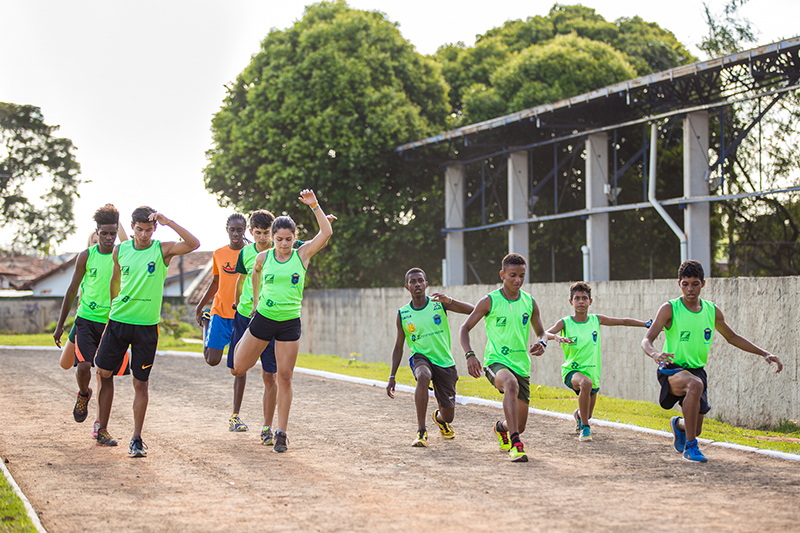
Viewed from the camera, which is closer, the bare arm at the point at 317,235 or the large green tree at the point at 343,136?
the bare arm at the point at 317,235

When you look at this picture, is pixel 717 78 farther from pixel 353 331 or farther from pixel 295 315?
pixel 295 315

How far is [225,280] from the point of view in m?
8.84

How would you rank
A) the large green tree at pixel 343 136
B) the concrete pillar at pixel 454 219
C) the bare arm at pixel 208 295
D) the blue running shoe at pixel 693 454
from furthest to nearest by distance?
1. the concrete pillar at pixel 454 219
2. the large green tree at pixel 343 136
3. the bare arm at pixel 208 295
4. the blue running shoe at pixel 693 454

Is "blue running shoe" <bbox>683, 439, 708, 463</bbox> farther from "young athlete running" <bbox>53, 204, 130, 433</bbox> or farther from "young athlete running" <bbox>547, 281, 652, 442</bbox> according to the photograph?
"young athlete running" <bbox>53, 204, 130, 433</bbox>

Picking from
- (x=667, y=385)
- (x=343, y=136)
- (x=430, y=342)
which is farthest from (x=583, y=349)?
(x=343, y=136)

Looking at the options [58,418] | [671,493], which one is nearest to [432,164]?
[58,418]

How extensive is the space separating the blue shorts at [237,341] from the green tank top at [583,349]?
3031 millimetres

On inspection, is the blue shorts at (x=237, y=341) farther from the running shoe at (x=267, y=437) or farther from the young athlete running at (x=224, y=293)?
the running shoe at (x=267, y=437)

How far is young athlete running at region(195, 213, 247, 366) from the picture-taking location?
8.76 m

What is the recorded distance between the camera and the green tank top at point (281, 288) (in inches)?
287

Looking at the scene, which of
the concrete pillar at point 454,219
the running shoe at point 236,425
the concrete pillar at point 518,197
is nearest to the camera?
the running shoe at point 236,425

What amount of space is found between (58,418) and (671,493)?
6769mm

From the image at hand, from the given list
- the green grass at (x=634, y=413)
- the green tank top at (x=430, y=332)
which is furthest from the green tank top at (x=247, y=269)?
the green grass at (x=634, y=413)

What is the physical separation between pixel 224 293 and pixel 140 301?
1547 millimetres
